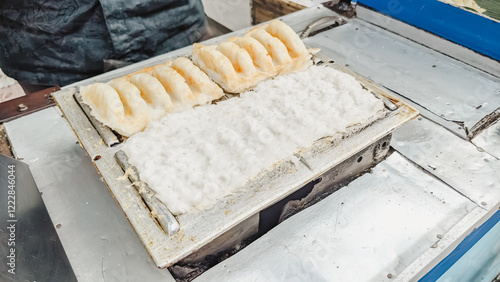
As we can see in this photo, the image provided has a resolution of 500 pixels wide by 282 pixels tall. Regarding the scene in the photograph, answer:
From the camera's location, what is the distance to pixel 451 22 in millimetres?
2568

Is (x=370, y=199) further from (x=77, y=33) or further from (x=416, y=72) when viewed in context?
(x=77, y=33)

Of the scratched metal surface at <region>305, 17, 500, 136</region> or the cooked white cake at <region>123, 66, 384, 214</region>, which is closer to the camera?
the cooked white cake at <region>123, 66, 384, 214</region>

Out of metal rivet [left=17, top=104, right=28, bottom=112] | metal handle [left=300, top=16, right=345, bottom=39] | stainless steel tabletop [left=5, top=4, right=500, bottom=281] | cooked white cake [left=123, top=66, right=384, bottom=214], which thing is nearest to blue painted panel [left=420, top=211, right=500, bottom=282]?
stainless steel tabletop [left=5, top=4, right=500, bottom=281]

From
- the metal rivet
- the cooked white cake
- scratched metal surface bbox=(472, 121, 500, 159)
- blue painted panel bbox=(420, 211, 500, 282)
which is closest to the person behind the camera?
the cooked white cake

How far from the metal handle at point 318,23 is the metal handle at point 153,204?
6.41 feet

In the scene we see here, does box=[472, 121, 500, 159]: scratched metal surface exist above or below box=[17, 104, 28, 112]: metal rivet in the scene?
below

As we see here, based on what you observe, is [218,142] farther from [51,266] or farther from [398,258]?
[398,258]

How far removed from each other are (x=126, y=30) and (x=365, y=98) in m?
1.83

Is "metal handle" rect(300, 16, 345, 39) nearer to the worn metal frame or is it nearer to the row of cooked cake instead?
the row of cooked cake

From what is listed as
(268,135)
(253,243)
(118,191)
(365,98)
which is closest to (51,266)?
(118,191)

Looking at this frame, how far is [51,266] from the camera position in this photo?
1.27m

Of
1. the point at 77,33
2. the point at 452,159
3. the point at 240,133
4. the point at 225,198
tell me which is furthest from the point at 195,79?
the point at 452,159

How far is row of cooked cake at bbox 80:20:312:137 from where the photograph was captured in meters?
1.61

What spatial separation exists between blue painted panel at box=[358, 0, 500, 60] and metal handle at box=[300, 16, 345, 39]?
0.34 meters
